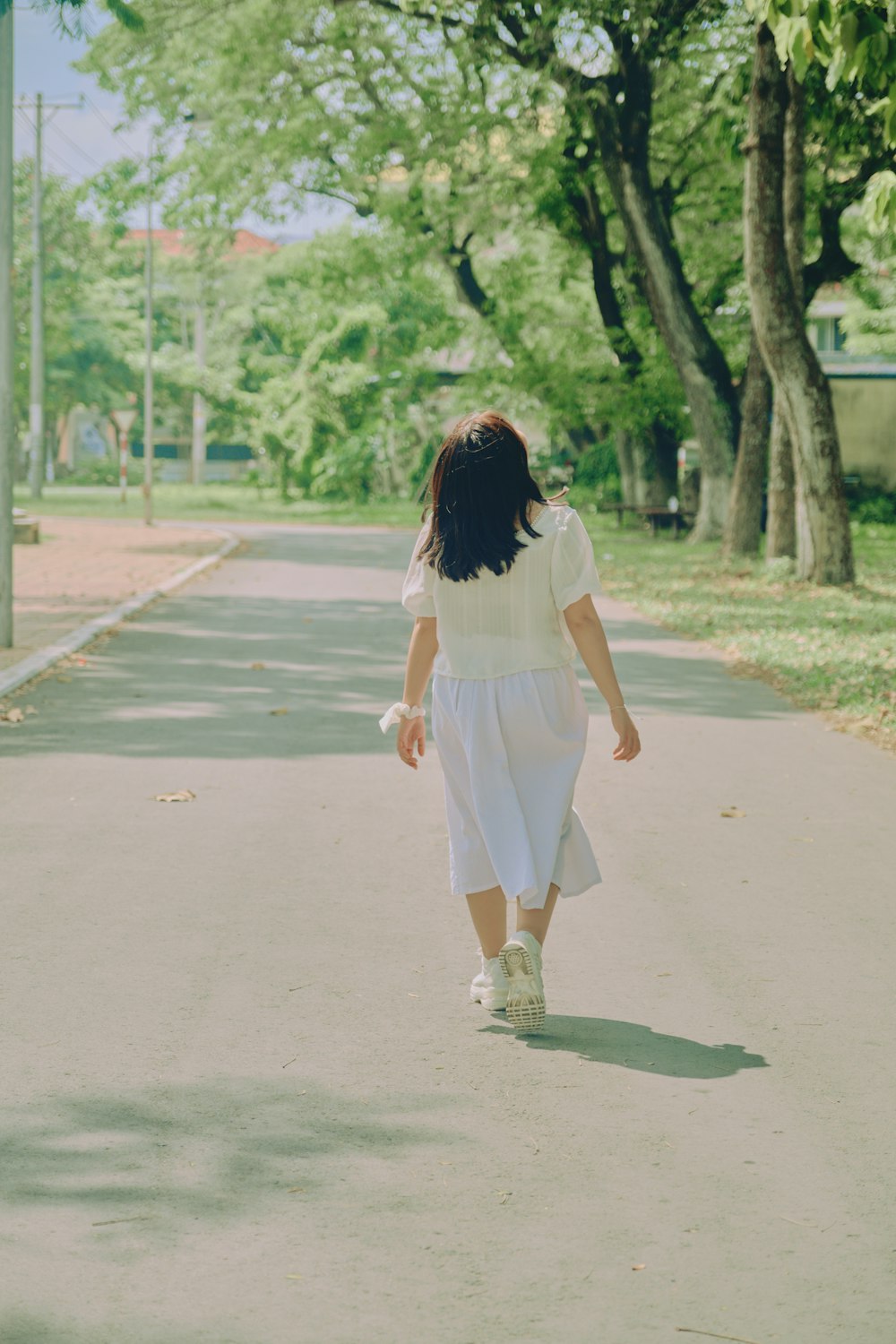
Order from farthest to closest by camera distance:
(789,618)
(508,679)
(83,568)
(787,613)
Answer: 1. (83,568)
2. (787,613)
3. (789,618)
4. (508,679)

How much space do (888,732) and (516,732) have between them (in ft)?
20.6

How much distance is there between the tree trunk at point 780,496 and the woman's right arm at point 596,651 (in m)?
17.4

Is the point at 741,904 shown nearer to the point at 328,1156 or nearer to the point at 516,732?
the point at 516,732

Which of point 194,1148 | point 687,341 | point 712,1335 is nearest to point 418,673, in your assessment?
point 194,1148

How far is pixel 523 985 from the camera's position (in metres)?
4.92

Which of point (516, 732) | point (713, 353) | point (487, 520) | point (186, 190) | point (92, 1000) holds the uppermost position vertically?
point (186, 190)

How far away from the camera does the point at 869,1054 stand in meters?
4.89

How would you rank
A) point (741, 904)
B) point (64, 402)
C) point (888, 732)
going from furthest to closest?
point (64, 402) → point (888, 732) → point (741, 904)

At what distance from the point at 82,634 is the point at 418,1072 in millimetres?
11212

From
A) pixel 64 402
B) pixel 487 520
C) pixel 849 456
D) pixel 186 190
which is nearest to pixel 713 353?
pixel 186 190

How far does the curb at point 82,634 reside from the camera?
12.6 meters

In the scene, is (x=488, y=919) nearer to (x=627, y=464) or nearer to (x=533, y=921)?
(x=533, y=921)

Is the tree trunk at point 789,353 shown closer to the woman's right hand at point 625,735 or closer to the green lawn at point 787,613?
the green lawn at point 787,613

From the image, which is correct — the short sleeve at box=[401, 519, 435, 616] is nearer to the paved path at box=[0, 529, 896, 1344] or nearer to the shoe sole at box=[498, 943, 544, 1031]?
the shoe sole at box=[498, 943, 544, 1031]
